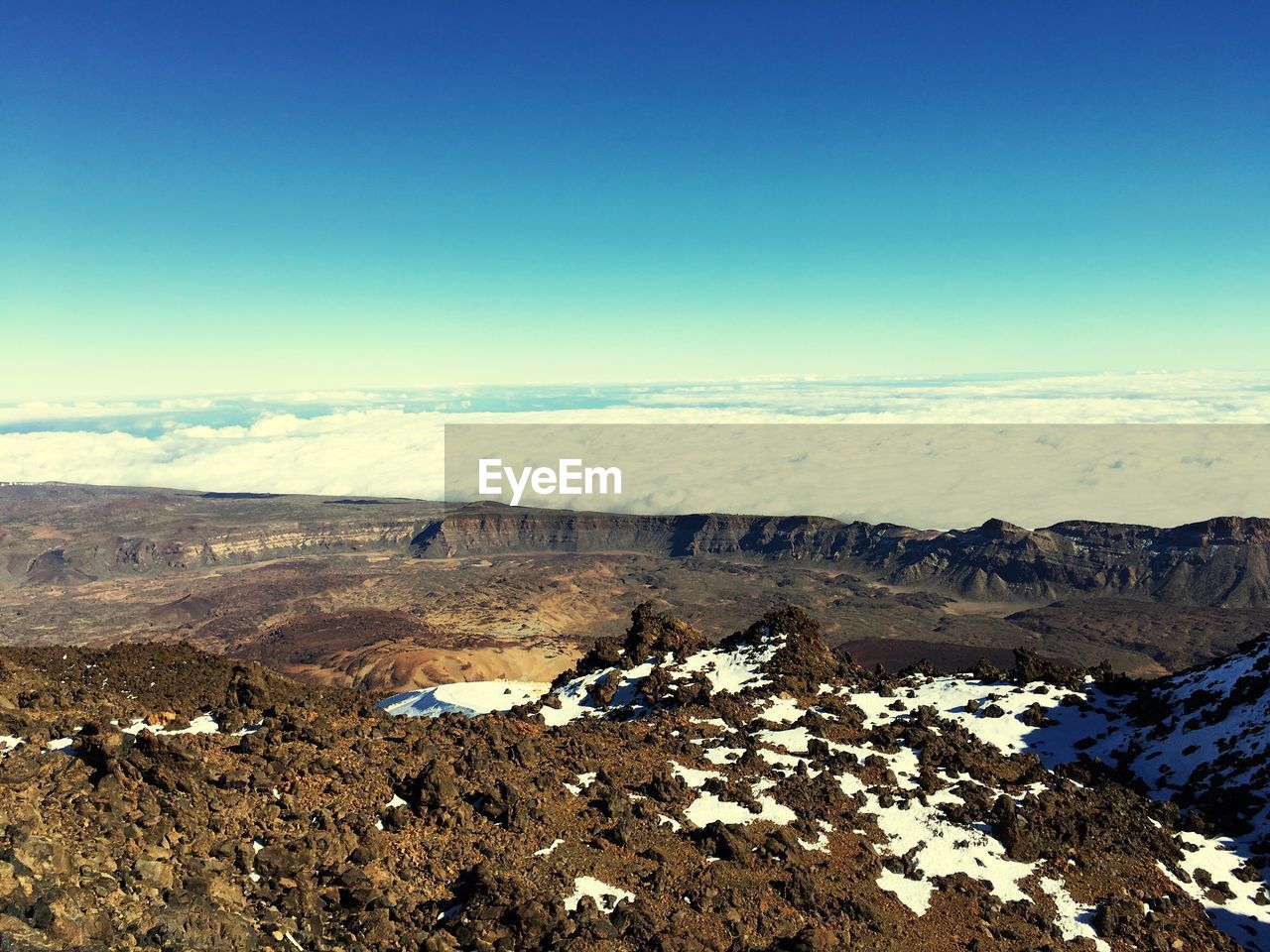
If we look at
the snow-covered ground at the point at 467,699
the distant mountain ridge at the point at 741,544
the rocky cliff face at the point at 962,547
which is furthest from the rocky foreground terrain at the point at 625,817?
the distant mountain ridge at the point at 741,544

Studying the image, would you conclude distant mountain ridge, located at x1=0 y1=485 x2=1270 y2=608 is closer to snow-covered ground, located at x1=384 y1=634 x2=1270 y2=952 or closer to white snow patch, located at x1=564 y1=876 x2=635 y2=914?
snow-covered ground, located at x1=384 y1=634 x2=1270 y2=952

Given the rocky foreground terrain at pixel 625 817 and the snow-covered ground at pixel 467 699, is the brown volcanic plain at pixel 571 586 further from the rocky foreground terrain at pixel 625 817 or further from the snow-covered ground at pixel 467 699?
the rocky foreground terrain at pixel 625 817

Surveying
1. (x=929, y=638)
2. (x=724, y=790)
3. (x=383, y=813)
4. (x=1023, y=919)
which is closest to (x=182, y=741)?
(x=383, y=813)

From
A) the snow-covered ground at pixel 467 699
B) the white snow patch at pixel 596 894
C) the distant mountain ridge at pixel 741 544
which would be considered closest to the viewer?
the white snow patch at pixel 596 894

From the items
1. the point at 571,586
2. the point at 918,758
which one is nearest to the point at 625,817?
the point at 918,758

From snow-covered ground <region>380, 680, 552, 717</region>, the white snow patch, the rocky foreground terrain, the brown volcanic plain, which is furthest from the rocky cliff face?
the white snow patch

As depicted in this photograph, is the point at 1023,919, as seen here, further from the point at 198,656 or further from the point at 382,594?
the point at 382,594

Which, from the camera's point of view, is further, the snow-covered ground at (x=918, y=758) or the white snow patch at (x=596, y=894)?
the snow-covered ground at (x=918, y=758)

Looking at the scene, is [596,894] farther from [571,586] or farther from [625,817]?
[571,586]
